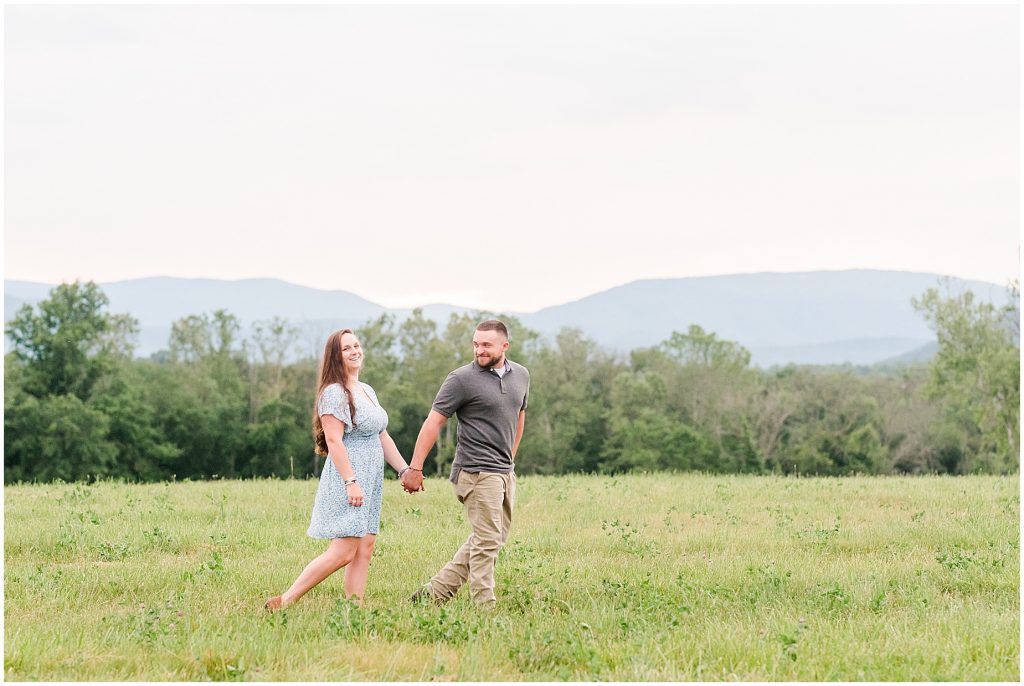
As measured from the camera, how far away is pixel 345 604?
7.86 meters

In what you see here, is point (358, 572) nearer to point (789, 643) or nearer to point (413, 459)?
point (413, 459)

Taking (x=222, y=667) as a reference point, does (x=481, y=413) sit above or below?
above

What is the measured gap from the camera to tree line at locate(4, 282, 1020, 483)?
56.4 m

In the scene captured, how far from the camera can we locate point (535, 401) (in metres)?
66.1

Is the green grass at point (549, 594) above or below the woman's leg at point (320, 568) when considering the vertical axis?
below

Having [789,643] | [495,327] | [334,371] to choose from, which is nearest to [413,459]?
[334,371]

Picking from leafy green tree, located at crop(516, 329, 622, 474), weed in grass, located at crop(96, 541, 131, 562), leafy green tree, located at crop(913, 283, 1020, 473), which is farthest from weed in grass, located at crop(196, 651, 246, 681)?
leafy green tree, located at crop(913, 283, 1020, 473)

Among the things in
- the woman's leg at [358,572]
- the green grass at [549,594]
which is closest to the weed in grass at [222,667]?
the green grass at [549,594]

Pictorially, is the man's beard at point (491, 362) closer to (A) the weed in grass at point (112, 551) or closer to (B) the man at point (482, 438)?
(B) the man at point (482, 438)

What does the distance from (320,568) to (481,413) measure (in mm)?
1813

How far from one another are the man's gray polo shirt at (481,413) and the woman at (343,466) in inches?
25.0

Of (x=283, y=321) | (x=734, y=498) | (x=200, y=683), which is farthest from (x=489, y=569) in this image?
(x=283, y=321)

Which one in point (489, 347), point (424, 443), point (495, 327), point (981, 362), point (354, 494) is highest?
point (981, 362)

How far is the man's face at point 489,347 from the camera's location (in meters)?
8.38
